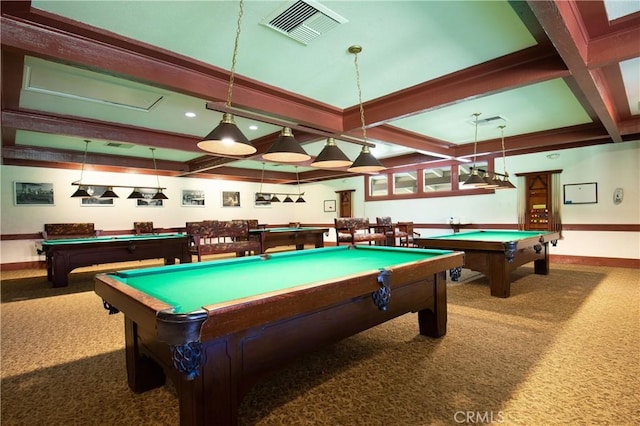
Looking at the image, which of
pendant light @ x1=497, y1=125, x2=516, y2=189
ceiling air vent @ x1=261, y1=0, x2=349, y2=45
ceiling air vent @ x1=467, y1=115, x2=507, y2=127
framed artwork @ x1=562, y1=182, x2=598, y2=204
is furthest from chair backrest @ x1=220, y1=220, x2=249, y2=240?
framed artwork @ x1=562, y1=182, x2=598, y2=204

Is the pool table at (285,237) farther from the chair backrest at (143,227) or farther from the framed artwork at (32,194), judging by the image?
the framed artwork at (32,194)

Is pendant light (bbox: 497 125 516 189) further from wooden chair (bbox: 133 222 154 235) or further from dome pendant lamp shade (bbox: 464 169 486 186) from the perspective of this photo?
wooden chair (bbox: 133 222 154 235)

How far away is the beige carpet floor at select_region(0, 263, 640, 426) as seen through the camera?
1.76 meters

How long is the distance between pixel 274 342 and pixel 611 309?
157 inches

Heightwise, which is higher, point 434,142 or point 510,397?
point 434,142

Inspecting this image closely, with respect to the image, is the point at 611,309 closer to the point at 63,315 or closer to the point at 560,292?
the point at 560,292

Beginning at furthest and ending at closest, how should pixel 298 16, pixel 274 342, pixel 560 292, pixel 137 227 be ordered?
pixel 137 227
pixel 560 292
pixel 298 16
pixel 274 342

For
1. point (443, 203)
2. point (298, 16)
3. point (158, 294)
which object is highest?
point (298, 16)

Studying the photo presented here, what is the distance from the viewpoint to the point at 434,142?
6930mm

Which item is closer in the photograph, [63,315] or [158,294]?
[158,294]

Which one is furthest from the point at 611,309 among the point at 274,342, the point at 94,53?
the point at 94,53

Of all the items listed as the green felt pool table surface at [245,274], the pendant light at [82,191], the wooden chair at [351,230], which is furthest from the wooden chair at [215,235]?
the green felt pool table surface at [245,274]

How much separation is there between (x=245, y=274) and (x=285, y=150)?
1092mm

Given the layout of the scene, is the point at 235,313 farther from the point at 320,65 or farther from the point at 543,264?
the point at 543,264
